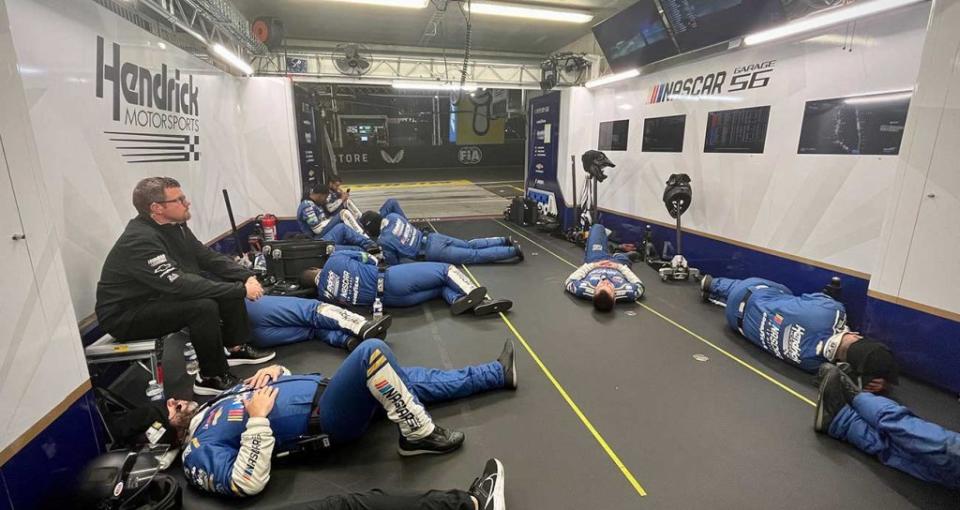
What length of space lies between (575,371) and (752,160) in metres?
3.40

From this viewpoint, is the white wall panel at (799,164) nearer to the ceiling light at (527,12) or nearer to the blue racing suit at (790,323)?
the blue racing suit at (790,323)

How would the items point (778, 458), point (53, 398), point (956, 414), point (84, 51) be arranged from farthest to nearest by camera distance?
1. point (84, 51)
2. point (956, 414)
3. point (778, 458)
4. point (53, 398)

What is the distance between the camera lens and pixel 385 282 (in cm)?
431

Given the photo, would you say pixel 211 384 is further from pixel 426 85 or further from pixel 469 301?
pixel 426 85

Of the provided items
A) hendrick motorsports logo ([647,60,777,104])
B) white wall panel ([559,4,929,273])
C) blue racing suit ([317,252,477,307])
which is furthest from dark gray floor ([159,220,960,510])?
hendrick motorsports logo ([647,60,777,104])

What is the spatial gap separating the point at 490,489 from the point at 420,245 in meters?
4.23

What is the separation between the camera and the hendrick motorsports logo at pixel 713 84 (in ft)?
15.6

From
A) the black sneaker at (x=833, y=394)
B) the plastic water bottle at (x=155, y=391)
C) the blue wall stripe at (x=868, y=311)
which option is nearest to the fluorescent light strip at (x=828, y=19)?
the blue wall stripe at (x=868, y=311)

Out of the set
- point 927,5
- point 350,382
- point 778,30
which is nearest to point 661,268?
point 778,30

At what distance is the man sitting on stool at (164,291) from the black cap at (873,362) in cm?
425

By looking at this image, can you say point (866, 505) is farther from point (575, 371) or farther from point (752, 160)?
point (752, 160)

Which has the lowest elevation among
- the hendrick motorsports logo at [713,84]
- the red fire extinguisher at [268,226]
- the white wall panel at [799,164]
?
the red fire extinguisher at [268,226]

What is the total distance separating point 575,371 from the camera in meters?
3.38

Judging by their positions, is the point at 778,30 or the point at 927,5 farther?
the point at 778,30
